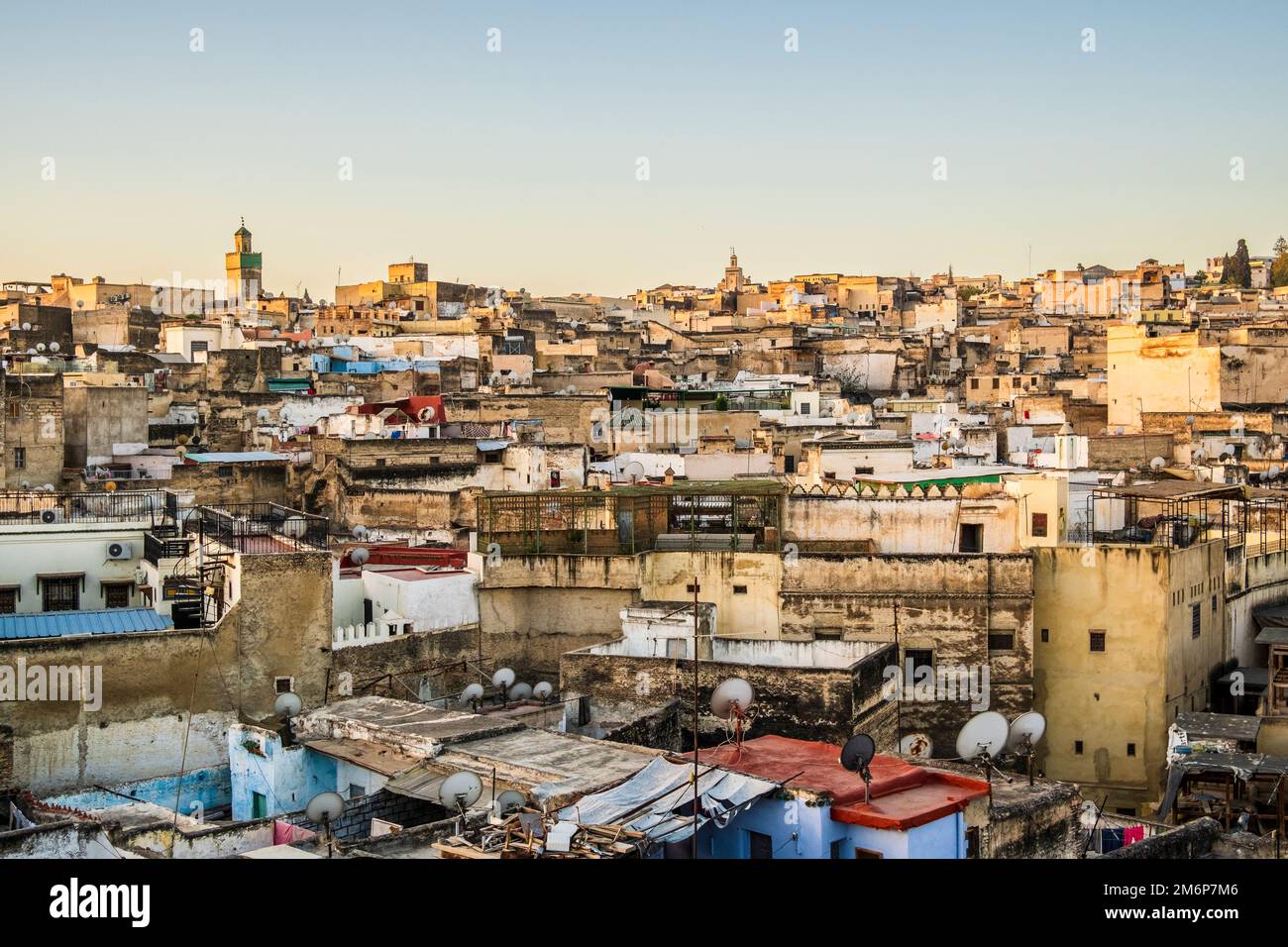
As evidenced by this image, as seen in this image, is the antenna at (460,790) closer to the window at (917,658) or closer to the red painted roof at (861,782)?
the red painted roof at (861,782)

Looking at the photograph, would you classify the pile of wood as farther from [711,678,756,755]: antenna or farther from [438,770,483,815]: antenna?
[711,678,756,755]: antenna

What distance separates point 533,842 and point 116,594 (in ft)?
31.6

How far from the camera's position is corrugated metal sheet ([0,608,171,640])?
1366 cm

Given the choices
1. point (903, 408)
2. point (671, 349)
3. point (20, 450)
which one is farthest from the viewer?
point (671, 349)

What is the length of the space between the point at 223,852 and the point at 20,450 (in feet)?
49.8

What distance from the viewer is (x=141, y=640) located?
13.4 m

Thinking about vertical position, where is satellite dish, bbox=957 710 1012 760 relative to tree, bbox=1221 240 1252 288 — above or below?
below

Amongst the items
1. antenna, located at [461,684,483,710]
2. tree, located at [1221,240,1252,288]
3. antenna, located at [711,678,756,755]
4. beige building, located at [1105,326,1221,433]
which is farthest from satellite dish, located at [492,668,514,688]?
tree, located at [1221,240,1252,288]

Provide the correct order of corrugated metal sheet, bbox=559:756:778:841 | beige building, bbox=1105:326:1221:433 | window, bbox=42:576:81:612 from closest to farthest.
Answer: corrugated metal sheet, bbox=559:756:778:841 < window, bbox=42:576:81:612 < beige building, bbox=1105:326:1221:433

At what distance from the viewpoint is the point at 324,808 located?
9.95m

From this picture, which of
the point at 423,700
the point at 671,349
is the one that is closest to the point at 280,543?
the point at 423,700

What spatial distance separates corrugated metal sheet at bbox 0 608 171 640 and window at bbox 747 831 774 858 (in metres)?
6.66

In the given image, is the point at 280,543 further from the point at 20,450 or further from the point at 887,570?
the point at 20,450
